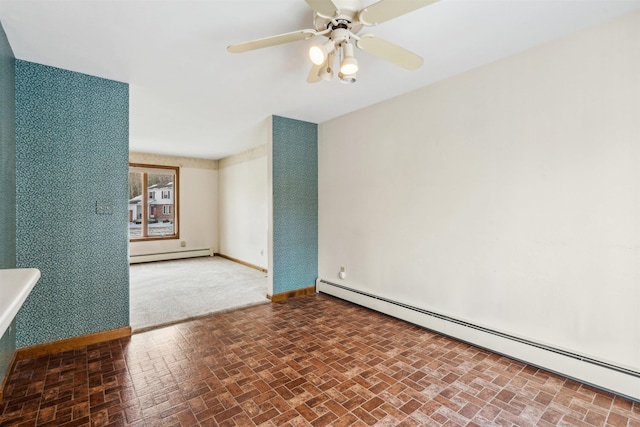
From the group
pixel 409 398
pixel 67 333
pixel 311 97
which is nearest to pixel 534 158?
pixel 409 398

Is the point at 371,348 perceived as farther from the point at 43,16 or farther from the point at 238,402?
the point at 43,16

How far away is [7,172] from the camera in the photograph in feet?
7.66

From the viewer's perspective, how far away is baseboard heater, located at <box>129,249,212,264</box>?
22.5ft

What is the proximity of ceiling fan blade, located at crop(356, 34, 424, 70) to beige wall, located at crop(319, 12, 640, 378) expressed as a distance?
1181 millimetres

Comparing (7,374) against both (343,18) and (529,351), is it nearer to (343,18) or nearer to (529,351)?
(343,18)

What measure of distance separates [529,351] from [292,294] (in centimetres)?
287

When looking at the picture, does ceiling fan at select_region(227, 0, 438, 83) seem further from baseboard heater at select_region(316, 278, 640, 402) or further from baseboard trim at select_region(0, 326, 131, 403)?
baseboard trim at select_region(0, 326, 131, 403)

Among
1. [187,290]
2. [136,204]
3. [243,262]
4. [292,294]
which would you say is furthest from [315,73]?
[136,204]

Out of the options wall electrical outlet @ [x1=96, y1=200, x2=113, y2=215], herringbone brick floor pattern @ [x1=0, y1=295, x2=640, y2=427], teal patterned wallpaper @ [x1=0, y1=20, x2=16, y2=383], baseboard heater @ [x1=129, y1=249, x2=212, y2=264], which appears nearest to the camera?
herringbone brick floor pattern @ [x1=0, y1=295, x2=640, y2=427]

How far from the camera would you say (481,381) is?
2281 millimetres

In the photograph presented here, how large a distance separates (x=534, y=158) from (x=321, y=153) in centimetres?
282

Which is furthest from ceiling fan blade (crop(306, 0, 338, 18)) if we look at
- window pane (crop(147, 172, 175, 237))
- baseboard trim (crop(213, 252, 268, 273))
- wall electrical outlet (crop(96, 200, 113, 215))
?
window pane (crop(147, 172, 175, 237))

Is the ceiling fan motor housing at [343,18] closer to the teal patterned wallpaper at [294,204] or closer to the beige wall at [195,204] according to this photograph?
the teal patterned wallpaper at [294,204]

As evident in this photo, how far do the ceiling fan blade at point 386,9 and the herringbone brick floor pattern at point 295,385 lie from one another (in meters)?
2.36
